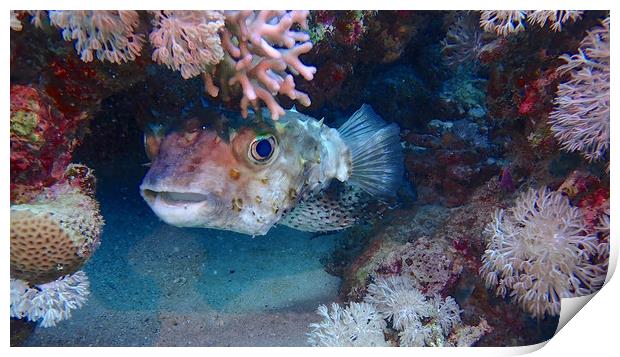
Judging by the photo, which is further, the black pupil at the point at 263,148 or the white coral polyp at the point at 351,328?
the white coral polyp at the point at 351,328

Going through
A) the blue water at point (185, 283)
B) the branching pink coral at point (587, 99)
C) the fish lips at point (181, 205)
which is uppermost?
the branching pink coral at point (587, 99)

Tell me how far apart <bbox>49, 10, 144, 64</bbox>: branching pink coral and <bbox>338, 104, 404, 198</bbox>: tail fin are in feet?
5.81

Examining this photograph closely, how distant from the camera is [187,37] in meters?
2.29

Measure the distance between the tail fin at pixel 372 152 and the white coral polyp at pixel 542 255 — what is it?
1031 millimetres

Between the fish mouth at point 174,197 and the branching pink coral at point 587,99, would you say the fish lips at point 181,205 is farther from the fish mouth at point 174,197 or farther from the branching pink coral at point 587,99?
the branching pink coral at point 587,99

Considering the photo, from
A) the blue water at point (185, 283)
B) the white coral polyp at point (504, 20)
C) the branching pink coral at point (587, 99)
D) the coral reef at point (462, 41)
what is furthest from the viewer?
the coral reef at point (462, 41)

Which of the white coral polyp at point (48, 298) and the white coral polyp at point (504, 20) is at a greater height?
the white coral polyp at point (504, 20)

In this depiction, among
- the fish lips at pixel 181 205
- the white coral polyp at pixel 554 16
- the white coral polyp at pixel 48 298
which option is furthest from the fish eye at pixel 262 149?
the white coral polyp at pixel 554 16

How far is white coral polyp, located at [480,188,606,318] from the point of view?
2.49 metres

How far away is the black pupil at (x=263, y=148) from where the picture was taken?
2.51 metres

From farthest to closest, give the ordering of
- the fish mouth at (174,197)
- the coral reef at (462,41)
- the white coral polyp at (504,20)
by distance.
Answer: the coral reef at (462,41) < the white coral polyp at (504,20) < the fish mouth at (174,197)

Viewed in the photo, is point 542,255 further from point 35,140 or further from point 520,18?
point 35,140

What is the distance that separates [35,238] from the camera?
2.32 metres
